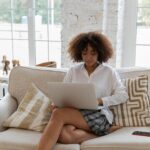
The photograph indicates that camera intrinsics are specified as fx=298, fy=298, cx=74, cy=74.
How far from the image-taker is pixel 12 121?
249 cm

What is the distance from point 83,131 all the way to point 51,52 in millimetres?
1770

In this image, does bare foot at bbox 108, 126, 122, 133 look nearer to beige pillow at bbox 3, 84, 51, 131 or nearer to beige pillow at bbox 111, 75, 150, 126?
beige pillow at bbox 111, 75, 150, 126

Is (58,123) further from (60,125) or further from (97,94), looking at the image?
(97,94)

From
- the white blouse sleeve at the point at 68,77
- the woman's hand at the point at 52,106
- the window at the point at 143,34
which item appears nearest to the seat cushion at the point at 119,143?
the woman's hand at the point at 52,106

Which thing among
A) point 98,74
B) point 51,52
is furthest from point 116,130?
point 51,52

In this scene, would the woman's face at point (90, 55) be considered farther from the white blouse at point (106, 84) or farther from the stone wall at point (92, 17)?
the stone wall at point (92, 17)

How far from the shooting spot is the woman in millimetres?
2256

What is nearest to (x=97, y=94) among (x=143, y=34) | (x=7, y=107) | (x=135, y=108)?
(x=135, y=108)

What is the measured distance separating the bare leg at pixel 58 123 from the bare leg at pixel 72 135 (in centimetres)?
3

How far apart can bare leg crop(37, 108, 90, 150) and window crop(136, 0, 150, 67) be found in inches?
63.0

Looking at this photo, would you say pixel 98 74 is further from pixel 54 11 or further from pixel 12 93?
pixel 54 11

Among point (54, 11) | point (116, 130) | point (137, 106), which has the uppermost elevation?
point (54, 11)

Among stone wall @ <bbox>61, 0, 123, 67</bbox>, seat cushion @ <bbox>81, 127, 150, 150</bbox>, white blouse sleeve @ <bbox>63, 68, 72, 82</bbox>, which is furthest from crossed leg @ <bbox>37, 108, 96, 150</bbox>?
stone wall @ <bbox>61, 0, 123, 67</bbox>

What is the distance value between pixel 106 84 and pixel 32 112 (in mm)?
674
